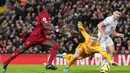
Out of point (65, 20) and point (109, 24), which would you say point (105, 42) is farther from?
point (65, 20)

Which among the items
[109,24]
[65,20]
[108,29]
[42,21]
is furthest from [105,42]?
[65,20]

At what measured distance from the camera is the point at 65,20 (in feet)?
93.2

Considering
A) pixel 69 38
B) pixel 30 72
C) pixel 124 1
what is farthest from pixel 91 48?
pixel 124 1

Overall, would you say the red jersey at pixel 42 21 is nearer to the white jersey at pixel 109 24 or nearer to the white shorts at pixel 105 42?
the white jersey at pixel 109 24

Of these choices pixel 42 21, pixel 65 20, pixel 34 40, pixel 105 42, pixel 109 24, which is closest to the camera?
pixel 42 21

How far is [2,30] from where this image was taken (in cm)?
2944

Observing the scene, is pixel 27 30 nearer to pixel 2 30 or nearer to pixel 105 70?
pixel 2 30

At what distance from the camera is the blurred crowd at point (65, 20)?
2678 cm

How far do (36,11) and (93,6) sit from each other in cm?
390

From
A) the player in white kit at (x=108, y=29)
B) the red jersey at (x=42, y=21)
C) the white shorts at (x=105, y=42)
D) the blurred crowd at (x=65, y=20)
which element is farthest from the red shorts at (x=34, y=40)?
the blurred crowd at (x=65, y=20)

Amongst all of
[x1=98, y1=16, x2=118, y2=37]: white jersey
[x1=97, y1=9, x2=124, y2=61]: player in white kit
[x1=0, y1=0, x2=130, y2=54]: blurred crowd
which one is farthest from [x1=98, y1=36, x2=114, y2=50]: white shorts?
[x1=0, y1=0, x2=130, y2=54]: blurred crowd

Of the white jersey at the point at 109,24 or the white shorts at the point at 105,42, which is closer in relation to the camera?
the white jersey at the point at 109,24

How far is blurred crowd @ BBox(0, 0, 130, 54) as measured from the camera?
2678 centimetres

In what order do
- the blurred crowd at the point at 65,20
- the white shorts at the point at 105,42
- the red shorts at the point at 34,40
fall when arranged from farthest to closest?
the blurred crowd at the point at 65,20 < the white shorts at the point at 105,42 < the red shorts at the point at 34,40
